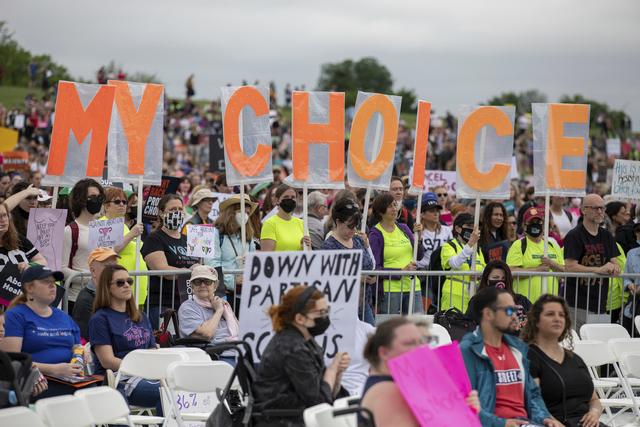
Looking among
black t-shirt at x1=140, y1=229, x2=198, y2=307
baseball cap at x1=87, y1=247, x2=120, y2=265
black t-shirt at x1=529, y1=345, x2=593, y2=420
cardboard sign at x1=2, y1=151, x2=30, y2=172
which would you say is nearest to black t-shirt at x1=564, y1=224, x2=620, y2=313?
black t-shirt at x1=529, y1=345, x2=593, y2=420

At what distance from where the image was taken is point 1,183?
16.0 meters

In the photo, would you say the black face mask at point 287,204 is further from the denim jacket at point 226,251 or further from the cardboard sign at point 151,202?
the cardboard sign at point 151,202

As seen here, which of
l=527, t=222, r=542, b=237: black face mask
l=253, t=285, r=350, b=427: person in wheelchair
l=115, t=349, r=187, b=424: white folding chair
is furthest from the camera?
l=527, t=222, r=542, b=237: black face mask

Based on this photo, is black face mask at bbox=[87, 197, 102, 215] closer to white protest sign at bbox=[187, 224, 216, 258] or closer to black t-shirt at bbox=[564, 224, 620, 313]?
white protest sign at bbox=[187, 224, 216, 258]

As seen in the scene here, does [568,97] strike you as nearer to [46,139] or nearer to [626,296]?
[46,139]

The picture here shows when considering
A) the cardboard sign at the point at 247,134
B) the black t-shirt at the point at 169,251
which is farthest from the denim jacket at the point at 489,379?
the cardboard sign at the point at 247,134

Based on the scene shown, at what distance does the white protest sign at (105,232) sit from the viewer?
408 inches

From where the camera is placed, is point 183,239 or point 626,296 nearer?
point 183,239

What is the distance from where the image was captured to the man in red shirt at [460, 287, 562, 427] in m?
7.60

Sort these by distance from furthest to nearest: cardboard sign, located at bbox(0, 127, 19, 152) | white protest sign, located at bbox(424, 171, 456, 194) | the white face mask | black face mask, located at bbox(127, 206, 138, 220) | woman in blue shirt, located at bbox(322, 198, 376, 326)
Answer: cardboard sign, located at bbox(0, 127, 19, 152) → white protest sign, located at bbox(424, 171, 456, 194) → black face mask, located at bbox(127, 206, 138, 220) → the white face mask → woman in blue shirt, located at bbox(322, 198, 376, 326)

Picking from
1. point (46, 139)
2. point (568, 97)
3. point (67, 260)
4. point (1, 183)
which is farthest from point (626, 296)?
point (568, 97)

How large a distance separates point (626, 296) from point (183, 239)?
5.26 m

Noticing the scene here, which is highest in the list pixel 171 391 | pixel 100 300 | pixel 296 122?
pixel 296 122

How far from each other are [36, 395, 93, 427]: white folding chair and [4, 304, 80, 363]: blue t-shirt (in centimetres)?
170
